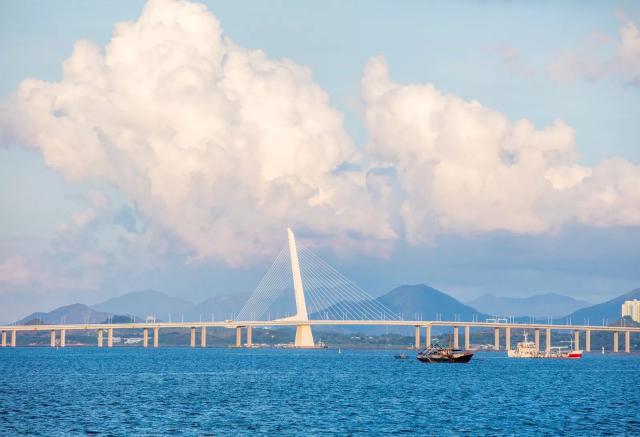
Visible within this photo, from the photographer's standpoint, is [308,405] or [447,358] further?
[447,358]

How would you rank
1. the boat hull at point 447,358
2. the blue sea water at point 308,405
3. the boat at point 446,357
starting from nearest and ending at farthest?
the blue sea water at point 308,405 < the boat hull at point 447,358 < the boat at point 446,357

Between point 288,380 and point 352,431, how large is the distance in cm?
4939

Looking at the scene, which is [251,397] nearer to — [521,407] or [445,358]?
[521,407]

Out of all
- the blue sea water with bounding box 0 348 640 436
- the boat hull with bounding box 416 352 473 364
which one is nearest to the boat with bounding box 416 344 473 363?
the boat hull with bounding box 416 352 473 364

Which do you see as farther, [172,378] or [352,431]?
[172,378]

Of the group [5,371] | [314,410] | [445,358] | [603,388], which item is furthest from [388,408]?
[445,358]

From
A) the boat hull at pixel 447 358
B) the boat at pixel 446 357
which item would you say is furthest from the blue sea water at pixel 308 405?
the boat at pixel 446 357

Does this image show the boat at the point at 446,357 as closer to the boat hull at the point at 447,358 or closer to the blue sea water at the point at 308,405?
the boat hull at the point at 447,358

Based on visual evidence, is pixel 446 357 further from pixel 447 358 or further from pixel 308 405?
pixel 308 405

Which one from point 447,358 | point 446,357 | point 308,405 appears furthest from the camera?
point 446,357

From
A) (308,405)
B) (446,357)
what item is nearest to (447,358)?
(446,357)

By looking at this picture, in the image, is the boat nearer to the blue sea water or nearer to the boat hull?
the boat hull

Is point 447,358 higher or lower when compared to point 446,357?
lower

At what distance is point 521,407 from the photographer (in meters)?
77.9
